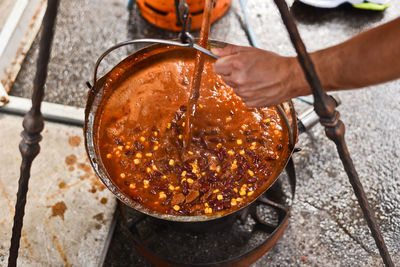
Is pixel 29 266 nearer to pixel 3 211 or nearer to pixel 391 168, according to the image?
pixel 3 211

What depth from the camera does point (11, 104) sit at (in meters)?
3.59

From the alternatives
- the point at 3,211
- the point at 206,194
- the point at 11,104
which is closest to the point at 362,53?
the point at 206,194

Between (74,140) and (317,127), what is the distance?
7.26 ft

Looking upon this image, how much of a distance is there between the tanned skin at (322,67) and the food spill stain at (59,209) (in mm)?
1862

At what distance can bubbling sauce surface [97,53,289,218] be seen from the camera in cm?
231

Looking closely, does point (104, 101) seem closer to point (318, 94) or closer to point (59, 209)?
point (59, 209)

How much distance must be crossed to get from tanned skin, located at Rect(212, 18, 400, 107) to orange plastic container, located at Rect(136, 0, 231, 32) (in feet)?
6.40

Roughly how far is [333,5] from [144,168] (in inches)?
118

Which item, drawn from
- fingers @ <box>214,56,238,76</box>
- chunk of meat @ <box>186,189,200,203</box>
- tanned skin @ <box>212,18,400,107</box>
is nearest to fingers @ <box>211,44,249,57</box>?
tanned skin @ <box>212,18,400,107</box>

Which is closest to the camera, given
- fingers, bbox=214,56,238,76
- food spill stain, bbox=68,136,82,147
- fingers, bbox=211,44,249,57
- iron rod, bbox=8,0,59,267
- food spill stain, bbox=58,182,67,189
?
iron rod, bbox=8,0,59,267

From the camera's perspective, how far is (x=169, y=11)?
13.0ft

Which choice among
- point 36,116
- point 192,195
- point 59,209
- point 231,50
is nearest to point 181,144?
point 192,195

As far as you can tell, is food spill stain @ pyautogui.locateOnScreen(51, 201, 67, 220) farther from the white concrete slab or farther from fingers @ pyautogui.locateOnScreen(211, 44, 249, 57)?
fingers @ pyautogui.locateOnScreen(211, 44, 249, 57)

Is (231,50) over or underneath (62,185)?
over
